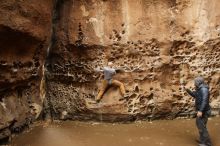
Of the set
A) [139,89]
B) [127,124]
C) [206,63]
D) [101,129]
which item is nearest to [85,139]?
[101,129]

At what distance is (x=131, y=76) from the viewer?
8.78 m

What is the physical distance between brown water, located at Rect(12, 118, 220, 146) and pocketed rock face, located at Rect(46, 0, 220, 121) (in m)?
0.38

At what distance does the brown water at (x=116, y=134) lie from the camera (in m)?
7.34

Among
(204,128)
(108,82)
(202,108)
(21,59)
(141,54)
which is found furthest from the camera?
(141,54)

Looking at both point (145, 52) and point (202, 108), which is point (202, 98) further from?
point (145, 52)

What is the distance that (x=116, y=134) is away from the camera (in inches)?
309

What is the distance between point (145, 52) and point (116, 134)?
2.10 meters

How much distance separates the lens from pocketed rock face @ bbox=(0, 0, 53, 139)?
293 inches

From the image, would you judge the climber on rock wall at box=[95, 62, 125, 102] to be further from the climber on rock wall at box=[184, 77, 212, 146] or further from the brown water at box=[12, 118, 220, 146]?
the climber on rock wall at box=[184, 77, 212, 146]

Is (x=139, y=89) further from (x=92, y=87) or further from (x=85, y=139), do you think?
(x=85, y=139)

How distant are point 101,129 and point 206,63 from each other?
2903 millimetres

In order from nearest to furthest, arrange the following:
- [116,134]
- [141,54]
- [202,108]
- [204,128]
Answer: [202,108], [204,128], [116,134], [141,54]

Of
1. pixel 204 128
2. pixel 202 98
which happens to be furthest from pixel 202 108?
pixel 204 128

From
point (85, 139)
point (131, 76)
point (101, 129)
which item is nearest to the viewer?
point (85, 139)
